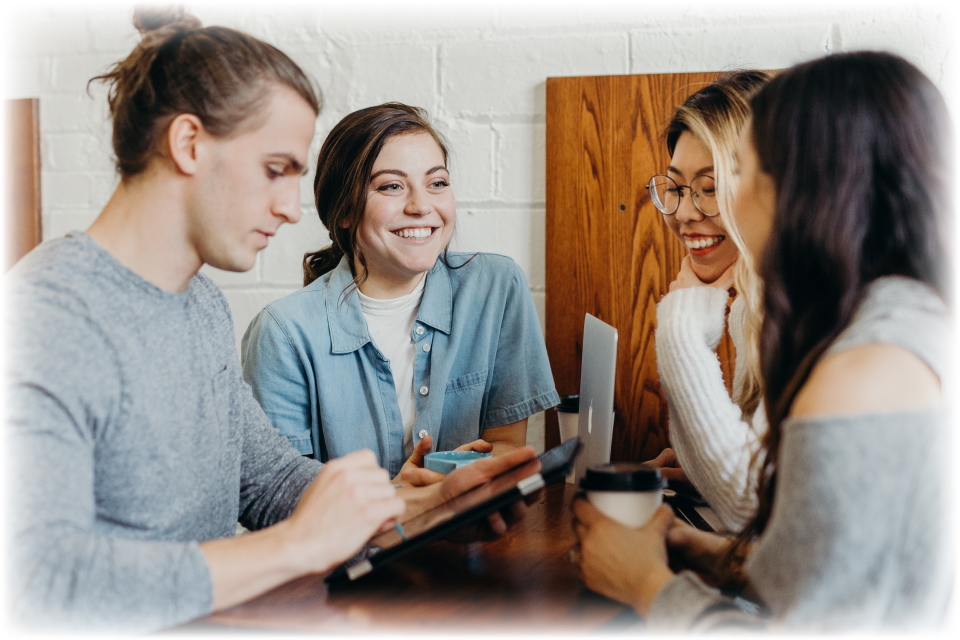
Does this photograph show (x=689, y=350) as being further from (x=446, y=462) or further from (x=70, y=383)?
(x=70, y=383)

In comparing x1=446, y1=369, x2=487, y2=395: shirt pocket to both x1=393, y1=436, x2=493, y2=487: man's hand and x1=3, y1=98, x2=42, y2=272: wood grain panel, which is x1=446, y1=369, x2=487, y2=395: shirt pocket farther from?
x1=3, y1=98, x2=42, y2=272: wood grain panel

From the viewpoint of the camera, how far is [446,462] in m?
1.10

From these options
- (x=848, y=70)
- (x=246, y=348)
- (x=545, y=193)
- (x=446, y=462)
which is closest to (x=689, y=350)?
(x=446, y=462)

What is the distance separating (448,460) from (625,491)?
43cm

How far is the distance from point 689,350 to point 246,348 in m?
0.79

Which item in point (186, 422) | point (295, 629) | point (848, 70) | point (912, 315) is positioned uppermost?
point (848, 70)

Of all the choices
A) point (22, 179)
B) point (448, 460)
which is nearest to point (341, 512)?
point (448, 460)

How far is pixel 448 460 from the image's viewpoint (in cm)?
112

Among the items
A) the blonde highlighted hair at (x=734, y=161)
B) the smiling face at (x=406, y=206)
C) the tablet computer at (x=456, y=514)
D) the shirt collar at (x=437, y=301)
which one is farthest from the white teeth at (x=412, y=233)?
the tablet computer at (x=456, y=514)

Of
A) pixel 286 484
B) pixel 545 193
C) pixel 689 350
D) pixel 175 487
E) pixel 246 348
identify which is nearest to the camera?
pixel 175 487

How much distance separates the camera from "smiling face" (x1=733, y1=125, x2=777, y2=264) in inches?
28.1

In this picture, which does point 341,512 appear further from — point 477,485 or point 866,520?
point 866,520

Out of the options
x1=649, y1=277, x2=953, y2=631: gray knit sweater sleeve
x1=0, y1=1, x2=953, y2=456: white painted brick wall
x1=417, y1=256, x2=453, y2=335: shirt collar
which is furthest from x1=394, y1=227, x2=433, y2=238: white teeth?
x1=649, y1=277, x2=953, y2=631: gray knit sweater sleeve

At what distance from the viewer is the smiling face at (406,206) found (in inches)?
55.7
